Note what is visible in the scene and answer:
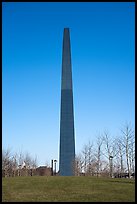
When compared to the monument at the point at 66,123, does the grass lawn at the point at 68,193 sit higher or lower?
lower

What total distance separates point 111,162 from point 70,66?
1993 centimetres

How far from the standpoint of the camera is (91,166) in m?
37.6

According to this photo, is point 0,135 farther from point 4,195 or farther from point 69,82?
point 69,82

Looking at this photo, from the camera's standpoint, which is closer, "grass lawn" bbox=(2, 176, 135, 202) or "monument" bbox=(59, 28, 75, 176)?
"grass lawn" bbox=(2, 176, 135, 202)

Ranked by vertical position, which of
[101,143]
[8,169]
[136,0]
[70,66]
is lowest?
[8,169]

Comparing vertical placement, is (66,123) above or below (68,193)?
above

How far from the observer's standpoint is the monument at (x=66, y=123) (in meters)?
42.4

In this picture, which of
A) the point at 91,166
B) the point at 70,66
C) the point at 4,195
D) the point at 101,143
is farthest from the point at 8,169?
the point at 4,195

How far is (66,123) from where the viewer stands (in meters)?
43.3

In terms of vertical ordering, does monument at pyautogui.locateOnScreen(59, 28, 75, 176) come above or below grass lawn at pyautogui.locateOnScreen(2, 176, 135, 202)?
above

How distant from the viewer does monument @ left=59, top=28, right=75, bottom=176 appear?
42.4 m

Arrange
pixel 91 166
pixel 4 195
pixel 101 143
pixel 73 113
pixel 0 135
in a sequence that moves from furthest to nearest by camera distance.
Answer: pixel 73 113
pixel 91 166
pixel 101 143
pixel 4 195
pixel 0 135

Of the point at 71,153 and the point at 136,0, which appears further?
the point at 71,153

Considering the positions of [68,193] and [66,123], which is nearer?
[68,193]
